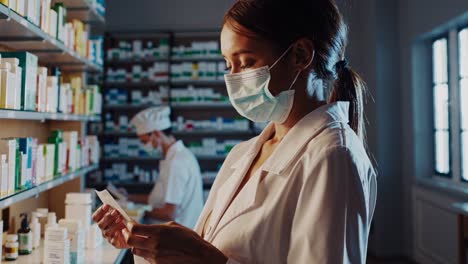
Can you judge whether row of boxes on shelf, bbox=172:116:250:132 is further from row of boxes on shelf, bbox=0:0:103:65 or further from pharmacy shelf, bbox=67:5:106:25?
pharmacy shelf, bbox=67:5:106:25

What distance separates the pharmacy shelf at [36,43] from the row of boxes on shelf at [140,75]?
2666mm

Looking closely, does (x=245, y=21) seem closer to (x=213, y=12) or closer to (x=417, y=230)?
(x=417, y=230)

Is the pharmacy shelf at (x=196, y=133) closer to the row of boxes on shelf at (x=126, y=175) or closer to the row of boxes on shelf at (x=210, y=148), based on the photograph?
the row of boxes on shelf at (x=210, y=148)

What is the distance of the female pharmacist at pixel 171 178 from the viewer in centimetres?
361

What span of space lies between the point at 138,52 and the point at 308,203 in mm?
5495

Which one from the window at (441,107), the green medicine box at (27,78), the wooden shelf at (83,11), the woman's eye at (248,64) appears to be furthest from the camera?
the window at (441,107)

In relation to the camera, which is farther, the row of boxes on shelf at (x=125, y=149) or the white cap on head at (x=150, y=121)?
the row of boxes on shelf at (x=125, y=149)

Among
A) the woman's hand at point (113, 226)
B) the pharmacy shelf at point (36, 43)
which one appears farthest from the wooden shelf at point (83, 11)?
the woman's hand at point (113, 226)

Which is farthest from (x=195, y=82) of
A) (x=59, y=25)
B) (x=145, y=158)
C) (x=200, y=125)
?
(x=59, y=25)

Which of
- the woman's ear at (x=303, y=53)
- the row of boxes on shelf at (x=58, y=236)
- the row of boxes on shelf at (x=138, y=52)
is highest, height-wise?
the row of boxes on shelf at (x=138, y=52)

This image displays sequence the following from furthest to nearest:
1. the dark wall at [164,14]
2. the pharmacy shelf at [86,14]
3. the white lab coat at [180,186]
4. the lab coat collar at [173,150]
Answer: the dark wall at [164,14], the lab coat collar at [173,150], the white lab coat at [180,186], the pharmacy shelf at [86,14]

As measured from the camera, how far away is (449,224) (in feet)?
14.0

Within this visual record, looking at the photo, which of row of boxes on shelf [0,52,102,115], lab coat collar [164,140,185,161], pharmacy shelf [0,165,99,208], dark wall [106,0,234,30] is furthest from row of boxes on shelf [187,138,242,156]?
pharmacy shelf [0,165,99,208]

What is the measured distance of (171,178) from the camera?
3607mm
